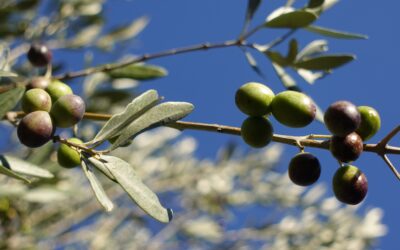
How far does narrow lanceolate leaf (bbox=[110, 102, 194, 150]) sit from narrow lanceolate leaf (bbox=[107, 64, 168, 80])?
103cm

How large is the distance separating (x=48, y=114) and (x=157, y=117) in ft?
1.00

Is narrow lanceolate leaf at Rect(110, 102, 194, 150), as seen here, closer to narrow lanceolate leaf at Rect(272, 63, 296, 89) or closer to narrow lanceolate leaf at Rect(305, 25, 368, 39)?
narrow lanceolate leaf at Rect(272, 63, 296, 89)

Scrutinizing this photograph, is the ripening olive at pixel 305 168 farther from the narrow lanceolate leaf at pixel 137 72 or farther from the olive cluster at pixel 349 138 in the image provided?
the narrow lanceolate leaf at pixel 137 72

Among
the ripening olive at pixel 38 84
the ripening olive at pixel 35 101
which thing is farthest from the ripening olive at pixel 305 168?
the ripening olive at pixel 38 84

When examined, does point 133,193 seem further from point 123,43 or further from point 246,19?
point 123,43

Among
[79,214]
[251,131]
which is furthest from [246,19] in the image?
[79,214]

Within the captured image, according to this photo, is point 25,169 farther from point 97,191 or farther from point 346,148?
point 346,148

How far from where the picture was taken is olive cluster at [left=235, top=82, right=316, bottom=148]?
5.31 ft

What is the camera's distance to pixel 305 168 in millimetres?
1646

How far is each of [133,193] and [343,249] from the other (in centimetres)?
432

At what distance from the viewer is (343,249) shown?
544 centimetres

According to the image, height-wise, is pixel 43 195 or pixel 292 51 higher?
pixel 292 51

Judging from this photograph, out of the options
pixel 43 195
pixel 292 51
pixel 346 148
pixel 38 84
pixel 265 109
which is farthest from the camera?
pixel 43 195

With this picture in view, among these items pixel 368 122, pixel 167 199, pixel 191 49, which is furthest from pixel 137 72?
pixel 167 199
